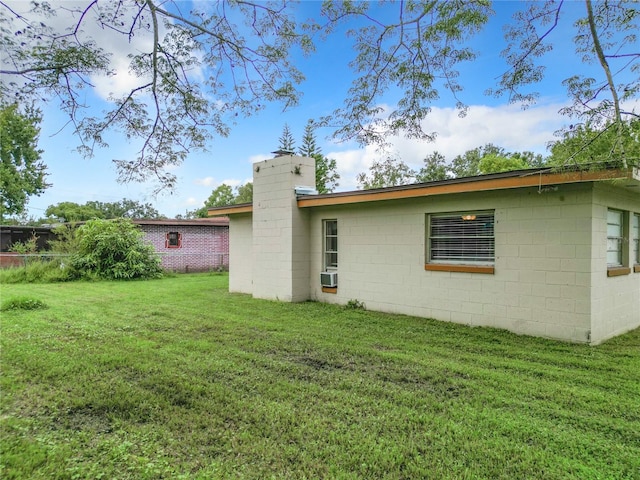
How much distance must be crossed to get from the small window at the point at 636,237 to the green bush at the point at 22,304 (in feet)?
39.5

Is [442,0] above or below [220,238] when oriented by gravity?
above

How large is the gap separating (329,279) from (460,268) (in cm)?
325

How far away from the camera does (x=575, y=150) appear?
14.7 ft

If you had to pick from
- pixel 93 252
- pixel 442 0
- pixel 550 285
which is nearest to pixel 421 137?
pixel 442 0

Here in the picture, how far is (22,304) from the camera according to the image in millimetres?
8344

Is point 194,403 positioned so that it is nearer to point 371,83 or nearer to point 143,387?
point 143,387

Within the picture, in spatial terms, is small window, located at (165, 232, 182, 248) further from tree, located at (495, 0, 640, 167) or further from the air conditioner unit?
tree, located at (495, 0, 640, 167)

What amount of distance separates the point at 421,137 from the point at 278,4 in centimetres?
267

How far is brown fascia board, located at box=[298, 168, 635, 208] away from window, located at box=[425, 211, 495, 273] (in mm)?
635

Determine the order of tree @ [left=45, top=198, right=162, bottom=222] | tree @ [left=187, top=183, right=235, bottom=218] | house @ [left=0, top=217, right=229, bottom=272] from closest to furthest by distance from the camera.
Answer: house @ [left=0, top=217, right=229, bottom=272]
tree @ [left=45, top=198, right=162, bottom=222]
tree @ [left=187, top=183, right=235, bottom=218]

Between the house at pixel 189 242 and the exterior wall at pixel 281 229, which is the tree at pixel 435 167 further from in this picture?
the exterior wall at pixel 281 229

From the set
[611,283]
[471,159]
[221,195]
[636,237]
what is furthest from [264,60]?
[221,195]

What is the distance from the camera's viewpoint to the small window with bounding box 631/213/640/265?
24.1 feet

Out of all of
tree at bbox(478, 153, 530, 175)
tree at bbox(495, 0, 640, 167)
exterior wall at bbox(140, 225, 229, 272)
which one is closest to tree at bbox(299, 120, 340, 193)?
exterior wall at bbox(140, 225, 229, 272)
